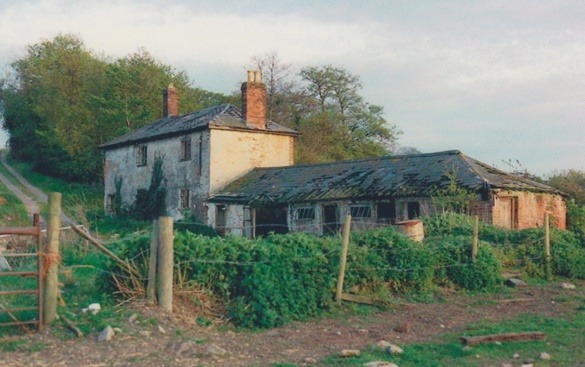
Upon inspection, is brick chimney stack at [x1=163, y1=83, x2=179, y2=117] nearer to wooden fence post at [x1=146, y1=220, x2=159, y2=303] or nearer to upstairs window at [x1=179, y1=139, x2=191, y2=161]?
upstairs window at [x1=179, y1=139, x2=191, y2=161]

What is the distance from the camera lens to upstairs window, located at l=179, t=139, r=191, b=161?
34469 millimetres

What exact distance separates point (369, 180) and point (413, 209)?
2.89 meters

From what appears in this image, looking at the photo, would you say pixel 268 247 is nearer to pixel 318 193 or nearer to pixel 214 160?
pixel 318 193

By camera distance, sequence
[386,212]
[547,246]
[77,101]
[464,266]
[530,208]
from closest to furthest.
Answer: [464,266], [547,246], [530,208], [386,212], [77,101]

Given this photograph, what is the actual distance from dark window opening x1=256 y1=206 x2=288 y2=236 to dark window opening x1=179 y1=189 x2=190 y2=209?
18.6 ft

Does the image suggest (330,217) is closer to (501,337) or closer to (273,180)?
Answer: (273,180)

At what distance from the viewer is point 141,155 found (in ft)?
125

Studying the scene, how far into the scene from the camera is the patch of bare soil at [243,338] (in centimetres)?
859

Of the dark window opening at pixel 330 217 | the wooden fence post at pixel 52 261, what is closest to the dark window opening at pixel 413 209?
the dark window opening at pixel 330 217

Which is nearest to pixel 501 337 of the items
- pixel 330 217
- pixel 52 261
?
pixel 52 261

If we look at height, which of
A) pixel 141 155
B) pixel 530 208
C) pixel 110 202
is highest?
pixel 141 155

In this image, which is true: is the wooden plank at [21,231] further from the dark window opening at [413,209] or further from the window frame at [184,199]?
the window frame at [184,199]

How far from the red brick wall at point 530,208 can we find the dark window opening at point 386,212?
154 inches

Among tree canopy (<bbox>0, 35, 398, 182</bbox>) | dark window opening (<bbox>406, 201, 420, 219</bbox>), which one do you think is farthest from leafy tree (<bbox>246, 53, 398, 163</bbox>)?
dark window opening (<bbox>406, 201, 420, 219</bbox>)
